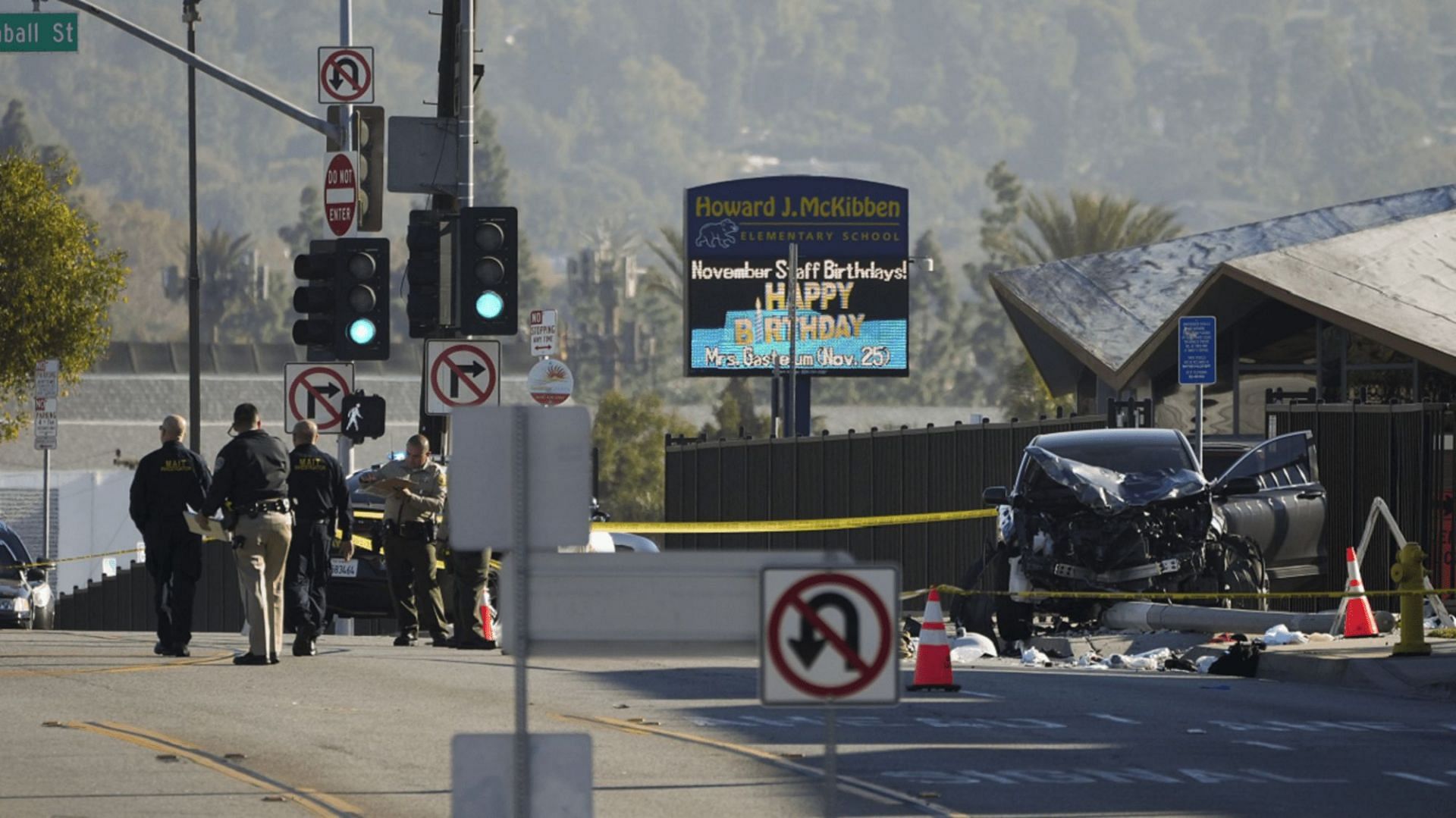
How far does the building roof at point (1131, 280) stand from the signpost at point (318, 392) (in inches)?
902

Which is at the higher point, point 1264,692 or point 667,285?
point 667,285

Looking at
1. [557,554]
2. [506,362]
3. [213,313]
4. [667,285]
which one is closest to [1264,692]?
[557,554]

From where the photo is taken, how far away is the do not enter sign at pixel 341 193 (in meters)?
24.9

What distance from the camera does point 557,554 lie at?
8531 mm

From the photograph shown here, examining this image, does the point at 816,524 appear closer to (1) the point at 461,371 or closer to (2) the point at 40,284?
(1) the point at 461,371

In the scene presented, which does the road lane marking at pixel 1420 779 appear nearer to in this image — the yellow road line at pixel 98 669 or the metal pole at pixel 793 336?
the yellow road line at pixel 98 669

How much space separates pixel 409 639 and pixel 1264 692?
7.71 meters

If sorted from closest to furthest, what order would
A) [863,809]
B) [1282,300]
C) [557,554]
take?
[557,554] → [863,809] → [1282,300]

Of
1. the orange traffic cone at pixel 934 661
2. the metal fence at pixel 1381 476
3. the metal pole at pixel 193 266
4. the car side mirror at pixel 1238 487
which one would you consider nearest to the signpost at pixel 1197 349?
the car side mirror at pixel 1238 487

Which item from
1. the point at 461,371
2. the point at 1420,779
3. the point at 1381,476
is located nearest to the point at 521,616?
the point at 1420,779

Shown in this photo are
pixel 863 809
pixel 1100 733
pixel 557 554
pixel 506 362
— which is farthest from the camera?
pixel 506 362

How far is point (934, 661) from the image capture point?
17031 mm

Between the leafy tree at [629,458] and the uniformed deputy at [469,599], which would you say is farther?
the leafy tree at [629,458]

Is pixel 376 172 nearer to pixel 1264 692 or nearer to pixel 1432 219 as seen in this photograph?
pixel 1264 692
